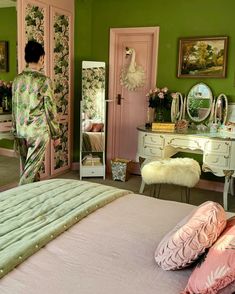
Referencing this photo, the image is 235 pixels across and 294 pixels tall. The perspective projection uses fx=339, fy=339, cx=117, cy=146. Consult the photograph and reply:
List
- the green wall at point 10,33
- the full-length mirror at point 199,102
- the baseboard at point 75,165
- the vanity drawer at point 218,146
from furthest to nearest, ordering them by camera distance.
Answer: the baseboard at point 75,165 → the full-length mirror at point 199,102 → the green wall at point 10,33 → the vanity drawer at point 218,146

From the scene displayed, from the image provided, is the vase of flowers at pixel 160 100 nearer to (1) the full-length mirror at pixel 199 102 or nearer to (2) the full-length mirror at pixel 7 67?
(1) the full-length mirror at pixel 199 102

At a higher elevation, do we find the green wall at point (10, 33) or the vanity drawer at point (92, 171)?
the green wall at point (10, 33)

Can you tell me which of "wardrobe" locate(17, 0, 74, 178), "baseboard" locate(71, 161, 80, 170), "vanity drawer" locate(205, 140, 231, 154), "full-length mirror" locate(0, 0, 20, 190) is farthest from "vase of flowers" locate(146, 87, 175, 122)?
"full-length mirror" locate(0, 0, 20, 190)

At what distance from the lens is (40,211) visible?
170 centimetres

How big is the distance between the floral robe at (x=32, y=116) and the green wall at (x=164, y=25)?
1.59 meters

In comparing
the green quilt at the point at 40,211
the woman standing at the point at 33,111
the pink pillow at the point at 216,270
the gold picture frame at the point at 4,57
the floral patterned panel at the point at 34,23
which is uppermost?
the floral patterned panel at the point at 34,23

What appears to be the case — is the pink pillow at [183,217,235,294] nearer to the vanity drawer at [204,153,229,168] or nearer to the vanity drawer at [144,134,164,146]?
the vanity drawer at [204,153,229,168]

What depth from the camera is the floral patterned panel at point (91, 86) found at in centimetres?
452

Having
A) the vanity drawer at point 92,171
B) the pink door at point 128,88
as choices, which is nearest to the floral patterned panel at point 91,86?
the pink door at point 128,88

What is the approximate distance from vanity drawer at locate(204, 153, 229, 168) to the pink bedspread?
6.09 ft

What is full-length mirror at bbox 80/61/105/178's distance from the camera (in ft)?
14.8

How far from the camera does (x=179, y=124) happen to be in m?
4.04

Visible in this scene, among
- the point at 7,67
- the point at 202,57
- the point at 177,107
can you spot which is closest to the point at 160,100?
the point at 177,107

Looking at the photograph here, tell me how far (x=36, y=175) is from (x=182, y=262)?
2.42 metres
